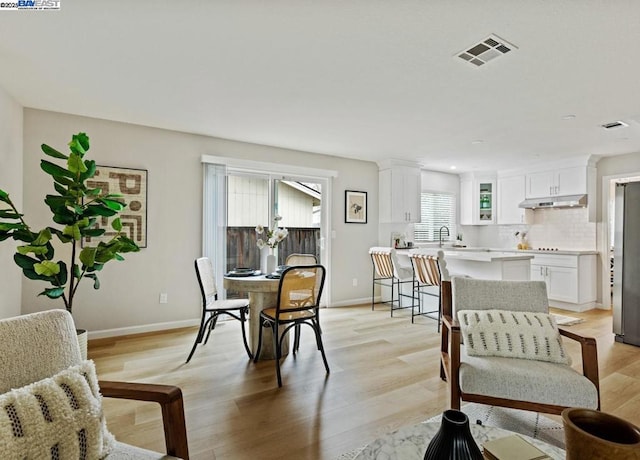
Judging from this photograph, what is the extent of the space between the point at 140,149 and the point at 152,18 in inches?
89.9

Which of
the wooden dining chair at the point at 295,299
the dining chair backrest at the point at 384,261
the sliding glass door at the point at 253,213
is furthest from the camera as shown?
the dining chair backrest at the point at 384,261

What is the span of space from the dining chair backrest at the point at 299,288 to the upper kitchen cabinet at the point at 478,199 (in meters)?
4.99

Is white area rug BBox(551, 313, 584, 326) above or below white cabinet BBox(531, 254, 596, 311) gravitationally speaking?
below

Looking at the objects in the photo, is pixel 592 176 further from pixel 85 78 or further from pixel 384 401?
pixel 85 78

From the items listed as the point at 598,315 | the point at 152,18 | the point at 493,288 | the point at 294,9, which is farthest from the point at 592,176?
the point at 152,18

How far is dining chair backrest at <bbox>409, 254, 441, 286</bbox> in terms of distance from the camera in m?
4.01

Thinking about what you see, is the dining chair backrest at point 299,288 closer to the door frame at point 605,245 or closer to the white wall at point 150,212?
the white wall at point 150,212

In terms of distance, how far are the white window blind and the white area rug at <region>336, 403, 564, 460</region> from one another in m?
4.31

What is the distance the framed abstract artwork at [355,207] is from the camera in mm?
5453

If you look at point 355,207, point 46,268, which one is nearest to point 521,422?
point 46,268

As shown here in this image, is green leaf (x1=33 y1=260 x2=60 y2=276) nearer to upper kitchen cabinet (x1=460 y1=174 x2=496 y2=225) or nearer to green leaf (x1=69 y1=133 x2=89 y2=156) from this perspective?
green leaf (x1=69 y1=133 x2=89 y2=156)

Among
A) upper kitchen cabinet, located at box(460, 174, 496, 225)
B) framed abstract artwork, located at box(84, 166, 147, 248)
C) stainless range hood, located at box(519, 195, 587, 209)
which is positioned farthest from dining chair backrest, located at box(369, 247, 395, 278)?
framed abstract artwork, located at box(84, 166, 147, 248)

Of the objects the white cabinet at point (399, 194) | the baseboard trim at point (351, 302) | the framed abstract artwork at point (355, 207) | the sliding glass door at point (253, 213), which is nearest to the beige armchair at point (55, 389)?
the sliding glass door at point (253, 213)

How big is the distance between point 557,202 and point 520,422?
15.0 ft
